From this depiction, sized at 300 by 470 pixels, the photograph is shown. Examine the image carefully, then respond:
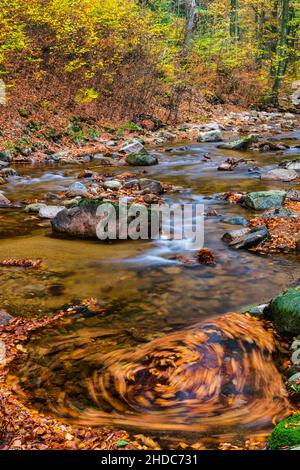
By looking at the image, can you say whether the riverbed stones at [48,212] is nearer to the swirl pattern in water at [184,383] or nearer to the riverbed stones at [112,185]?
the riverbed stones at [112,185]

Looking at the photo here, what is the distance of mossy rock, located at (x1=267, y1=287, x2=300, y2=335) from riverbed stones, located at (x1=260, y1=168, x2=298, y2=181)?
7.24 m

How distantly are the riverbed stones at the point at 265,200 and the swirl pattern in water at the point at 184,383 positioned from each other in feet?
15.7

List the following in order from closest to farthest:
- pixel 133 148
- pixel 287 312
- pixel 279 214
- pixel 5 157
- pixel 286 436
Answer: pixel 286 436, pixel 287 312, pixel 279 214, pixel 5 157, pixel 133 148

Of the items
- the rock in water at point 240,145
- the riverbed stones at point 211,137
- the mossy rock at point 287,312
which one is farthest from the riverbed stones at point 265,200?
the riverbed stones at point 211,137

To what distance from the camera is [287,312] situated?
3.92 m

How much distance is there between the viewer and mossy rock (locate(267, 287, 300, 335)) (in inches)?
152

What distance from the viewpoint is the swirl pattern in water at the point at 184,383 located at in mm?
2922

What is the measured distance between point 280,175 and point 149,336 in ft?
26.6

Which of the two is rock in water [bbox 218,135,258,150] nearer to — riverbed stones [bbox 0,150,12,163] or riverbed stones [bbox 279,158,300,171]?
riverbed stones [bbox 279,158,300,171]

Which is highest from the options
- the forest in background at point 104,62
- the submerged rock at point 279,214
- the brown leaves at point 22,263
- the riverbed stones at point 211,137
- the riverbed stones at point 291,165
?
the forest in background at point 104,62

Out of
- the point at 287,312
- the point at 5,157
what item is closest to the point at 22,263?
the point at 287,312

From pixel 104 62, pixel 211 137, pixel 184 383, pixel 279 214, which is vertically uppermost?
pixel 104 62

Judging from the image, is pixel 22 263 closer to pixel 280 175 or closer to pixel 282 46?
pixel 280 175

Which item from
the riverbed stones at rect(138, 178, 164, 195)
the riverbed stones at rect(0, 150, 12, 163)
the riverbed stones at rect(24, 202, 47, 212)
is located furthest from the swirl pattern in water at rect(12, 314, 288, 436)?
the riverbed stones at rect(0, 150, 12, 163)
